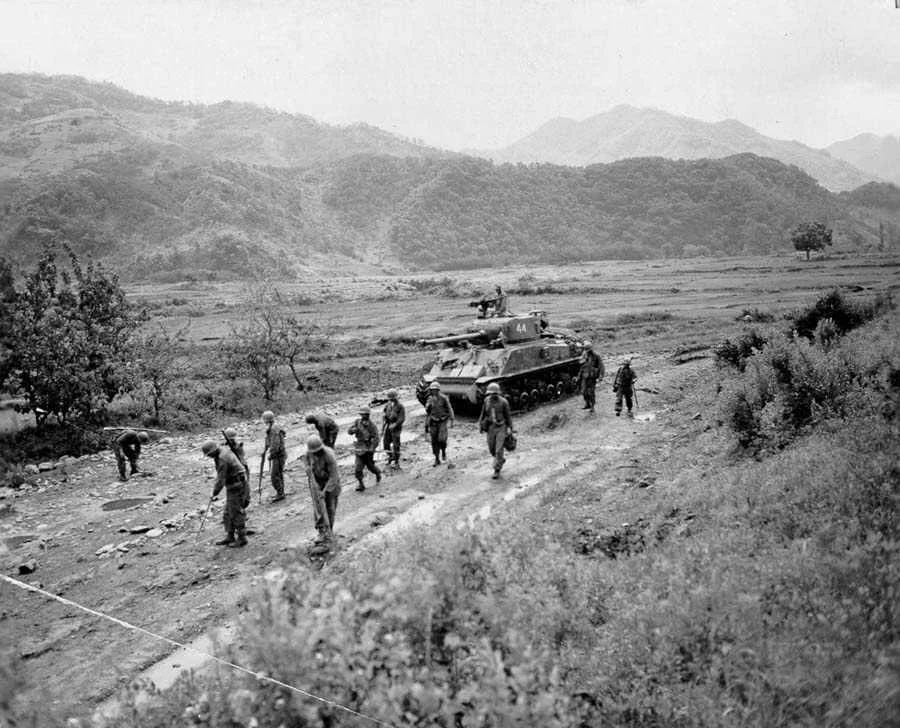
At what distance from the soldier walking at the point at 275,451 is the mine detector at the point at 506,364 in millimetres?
5558

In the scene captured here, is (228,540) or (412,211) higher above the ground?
(412,211)

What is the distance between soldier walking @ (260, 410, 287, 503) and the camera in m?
10.9

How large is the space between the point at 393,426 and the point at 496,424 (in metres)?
2.11

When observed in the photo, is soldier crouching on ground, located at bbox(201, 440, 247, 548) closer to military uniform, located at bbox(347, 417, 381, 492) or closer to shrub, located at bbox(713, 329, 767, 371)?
military uniform, located at bbox(347, 417, 381, 492)

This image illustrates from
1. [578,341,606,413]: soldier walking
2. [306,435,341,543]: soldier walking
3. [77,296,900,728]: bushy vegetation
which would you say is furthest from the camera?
[578,341,606,413]: soldier walking

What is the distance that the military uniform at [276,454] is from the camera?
10.9 m

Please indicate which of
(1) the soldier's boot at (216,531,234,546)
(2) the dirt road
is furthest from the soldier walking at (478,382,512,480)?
(1) the soldier's boot at (216,531,234,546)

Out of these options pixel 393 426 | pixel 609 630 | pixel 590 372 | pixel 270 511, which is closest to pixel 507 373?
pixel 590 372

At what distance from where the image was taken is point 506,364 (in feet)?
52.5

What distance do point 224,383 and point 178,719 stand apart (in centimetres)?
1961

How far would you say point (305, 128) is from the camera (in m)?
160

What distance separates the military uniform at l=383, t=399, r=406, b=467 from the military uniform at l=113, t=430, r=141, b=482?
5226mm

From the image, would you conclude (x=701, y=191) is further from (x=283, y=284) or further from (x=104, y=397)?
(x=104, y=397)

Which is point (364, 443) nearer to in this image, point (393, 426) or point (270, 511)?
→ point (393, 426)
